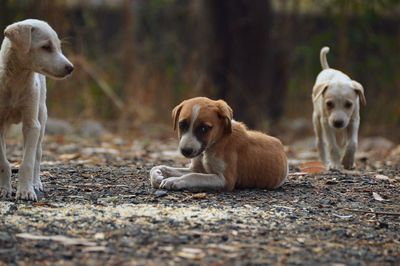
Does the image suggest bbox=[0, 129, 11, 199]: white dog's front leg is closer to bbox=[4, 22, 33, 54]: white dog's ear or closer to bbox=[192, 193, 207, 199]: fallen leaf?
bbox=[4, 22, 33, 54]: white dog's ear

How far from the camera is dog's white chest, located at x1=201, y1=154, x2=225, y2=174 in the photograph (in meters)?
6.82

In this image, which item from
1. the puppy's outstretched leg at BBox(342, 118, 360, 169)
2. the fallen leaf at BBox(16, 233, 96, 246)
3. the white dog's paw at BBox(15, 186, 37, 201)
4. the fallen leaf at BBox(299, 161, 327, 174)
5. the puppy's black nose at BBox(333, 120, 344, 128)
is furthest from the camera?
the puppy's outstretched leg at BBox(342, 118, 360, 169)

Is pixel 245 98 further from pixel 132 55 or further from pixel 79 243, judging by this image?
pixel 79 243

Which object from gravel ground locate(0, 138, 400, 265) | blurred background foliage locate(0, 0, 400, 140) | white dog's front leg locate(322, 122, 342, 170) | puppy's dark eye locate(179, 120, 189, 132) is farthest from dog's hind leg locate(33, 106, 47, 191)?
blurred background foliage locate(0, 0, 400, 140)

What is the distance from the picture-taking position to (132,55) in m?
15.3

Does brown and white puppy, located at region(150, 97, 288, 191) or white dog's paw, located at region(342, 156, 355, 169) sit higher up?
brown and white puppy, located at region(150, 97, 288, 191)

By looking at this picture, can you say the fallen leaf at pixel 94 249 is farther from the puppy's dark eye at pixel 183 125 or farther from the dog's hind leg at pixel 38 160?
the dog's hind leg at pixel 38 160

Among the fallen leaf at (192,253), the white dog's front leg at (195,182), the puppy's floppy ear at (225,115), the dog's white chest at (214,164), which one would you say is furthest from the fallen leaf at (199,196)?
the fallen leaf at (192,253)

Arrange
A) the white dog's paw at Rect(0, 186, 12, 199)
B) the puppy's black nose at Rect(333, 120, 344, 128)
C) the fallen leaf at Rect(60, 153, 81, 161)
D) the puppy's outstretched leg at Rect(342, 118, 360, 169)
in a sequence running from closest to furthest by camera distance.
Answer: the white dog's paw at Rect(0, 186, 12, 199) < the puppy's black nose at Rect(333, 120, 344, 128) < the puppy's outstretched leg at Rect(342, 118, 360, 169) < the fallen leaf at Rect(60, 153, 81, 161)

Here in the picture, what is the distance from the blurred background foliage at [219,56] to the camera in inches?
567

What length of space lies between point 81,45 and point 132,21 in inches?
49.0

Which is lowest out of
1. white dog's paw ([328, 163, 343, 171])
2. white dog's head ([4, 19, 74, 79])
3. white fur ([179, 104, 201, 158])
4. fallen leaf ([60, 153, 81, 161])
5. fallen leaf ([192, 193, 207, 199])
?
fallen leaf ([60, 153, 81, 161])

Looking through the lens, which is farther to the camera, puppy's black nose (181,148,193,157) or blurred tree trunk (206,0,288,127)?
blurred tree trunk (206,0,288,127)

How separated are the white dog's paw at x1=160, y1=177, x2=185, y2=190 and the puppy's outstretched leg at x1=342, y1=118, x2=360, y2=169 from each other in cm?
294
